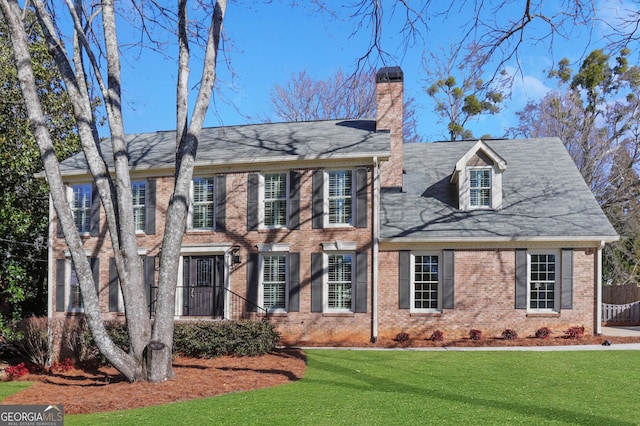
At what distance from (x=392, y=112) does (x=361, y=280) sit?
18.6 feet

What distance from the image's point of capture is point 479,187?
16469 millimetres

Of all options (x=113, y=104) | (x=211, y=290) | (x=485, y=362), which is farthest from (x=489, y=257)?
(x=113, y=104)

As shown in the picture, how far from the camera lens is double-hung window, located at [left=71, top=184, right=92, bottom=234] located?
17656mm

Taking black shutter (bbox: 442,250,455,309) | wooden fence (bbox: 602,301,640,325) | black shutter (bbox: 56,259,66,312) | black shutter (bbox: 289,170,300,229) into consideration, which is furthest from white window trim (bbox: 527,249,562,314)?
black shutter (bbox: 56,259,66,312)

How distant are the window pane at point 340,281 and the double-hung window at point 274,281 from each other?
135 centimetres

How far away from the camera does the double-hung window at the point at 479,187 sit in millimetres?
16438

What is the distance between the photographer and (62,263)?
1747 cm

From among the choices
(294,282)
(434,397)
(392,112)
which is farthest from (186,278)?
(434,397)

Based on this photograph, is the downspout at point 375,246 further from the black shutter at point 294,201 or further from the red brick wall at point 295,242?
the black shutter at point 294,201

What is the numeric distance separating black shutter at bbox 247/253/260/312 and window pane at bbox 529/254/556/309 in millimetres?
7737

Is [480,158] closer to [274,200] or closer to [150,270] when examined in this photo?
[274,200]

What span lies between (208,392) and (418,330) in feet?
25.9

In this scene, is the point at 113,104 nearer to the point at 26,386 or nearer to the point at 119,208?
the point at 119,208

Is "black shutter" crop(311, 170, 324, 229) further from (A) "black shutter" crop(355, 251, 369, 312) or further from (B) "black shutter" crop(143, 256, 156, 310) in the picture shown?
(B) "black shutter" crop(143, 256, 156, 310)
